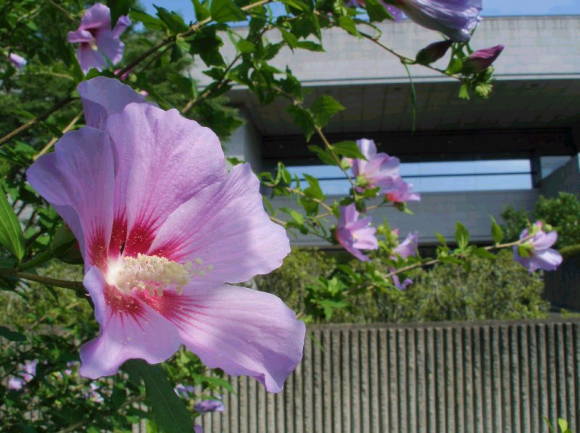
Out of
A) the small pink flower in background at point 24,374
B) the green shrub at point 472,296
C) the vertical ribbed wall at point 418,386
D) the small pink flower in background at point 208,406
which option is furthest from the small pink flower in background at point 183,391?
the green shrub at point 472,296

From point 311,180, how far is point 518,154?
46.1ft

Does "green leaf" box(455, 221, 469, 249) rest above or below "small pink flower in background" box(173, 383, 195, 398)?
above

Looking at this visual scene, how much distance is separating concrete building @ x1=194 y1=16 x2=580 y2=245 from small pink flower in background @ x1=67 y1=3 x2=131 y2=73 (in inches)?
341

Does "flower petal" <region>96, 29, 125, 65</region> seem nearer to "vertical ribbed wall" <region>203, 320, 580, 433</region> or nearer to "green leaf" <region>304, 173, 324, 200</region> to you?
"green leaf" <region>304, 173, 324, 200</region>

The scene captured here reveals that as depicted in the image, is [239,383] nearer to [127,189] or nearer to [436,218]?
[127,189]

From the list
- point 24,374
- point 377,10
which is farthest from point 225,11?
point 24,374

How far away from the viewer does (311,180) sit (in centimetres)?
116

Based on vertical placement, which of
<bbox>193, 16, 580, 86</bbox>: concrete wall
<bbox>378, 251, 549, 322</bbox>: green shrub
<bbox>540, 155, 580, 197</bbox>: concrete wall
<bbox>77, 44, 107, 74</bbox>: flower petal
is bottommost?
<bbox>77, 44, 107, 74</bbox>: flower petal

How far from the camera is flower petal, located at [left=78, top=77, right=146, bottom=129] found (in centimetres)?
30

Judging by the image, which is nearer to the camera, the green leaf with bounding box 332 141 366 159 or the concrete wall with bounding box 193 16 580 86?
the green leaf with bounding box 332 141 366 159

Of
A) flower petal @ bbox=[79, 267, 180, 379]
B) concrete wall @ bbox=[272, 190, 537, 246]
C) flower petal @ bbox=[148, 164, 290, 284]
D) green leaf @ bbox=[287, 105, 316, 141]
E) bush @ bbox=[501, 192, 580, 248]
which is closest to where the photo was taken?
flower petal @ bbox=[79, 267, 180, 379]

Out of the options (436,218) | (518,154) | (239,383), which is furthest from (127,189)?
(518,154)

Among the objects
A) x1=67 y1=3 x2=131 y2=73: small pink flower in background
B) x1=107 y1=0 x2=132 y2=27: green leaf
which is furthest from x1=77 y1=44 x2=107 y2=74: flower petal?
x1=107 y1=0 x2=132 y2=27: green leaf

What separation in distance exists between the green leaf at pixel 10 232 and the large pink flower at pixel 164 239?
0.05 m
